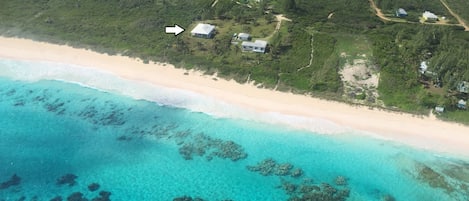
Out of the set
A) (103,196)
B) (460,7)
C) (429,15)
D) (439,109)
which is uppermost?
(460,7)

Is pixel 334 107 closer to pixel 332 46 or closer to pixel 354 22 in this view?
pixel 332 46

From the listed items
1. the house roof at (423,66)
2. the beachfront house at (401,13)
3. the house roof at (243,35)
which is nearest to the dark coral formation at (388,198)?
the house roof at (423,66)

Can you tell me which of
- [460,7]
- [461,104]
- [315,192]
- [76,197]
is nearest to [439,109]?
[461,104]

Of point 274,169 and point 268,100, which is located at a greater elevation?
point 268,100

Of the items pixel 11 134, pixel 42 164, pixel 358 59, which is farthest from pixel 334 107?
pixel 11 134

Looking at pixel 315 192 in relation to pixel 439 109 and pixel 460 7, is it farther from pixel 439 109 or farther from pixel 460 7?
pixel 460 7
